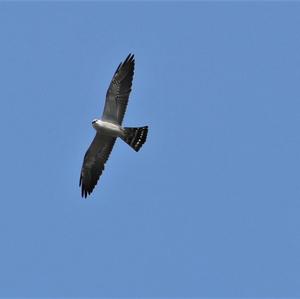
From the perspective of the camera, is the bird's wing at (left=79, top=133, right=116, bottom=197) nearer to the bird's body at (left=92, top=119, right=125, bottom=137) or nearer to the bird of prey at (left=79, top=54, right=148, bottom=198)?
the bird of prey at (left=79, top=54, right=148, bottom=198)

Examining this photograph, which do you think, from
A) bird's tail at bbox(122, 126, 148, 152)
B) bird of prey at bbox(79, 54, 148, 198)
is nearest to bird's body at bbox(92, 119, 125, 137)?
bird of prey at bbox(79, 54, 148, 198)

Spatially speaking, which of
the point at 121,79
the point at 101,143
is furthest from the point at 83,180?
the point at 121,79

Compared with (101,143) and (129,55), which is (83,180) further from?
(129,55)

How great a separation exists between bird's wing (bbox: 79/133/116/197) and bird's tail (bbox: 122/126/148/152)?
84cm

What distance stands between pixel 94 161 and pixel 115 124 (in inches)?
58.8

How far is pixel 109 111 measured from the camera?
2844 cm

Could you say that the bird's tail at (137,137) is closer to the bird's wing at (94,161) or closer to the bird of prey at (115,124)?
the bird of prey at (115,124)

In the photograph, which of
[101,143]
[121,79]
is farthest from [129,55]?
[101,143]

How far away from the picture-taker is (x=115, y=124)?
2855cm

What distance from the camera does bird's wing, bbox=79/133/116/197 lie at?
29062 mm

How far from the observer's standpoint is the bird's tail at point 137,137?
92.6 ft

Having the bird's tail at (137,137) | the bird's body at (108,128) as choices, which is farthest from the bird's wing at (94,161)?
the bird's tail at (137,137)

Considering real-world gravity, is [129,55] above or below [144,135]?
above

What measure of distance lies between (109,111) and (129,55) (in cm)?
164
